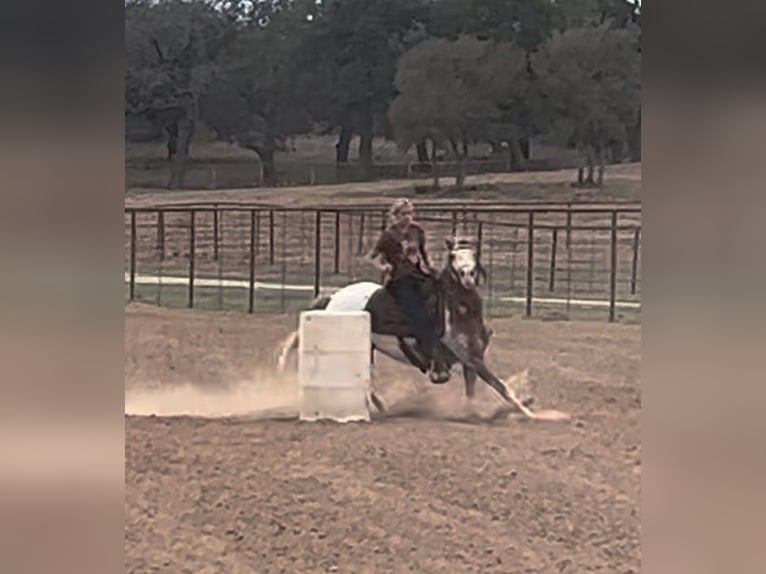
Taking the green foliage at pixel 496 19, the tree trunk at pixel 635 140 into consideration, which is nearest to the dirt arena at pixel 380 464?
the tree trunk at pixel 635 140

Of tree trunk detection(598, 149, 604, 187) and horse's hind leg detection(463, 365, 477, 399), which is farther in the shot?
horse's hind leg detection(463, 365, 477, 399)

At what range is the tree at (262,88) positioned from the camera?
7.28ft

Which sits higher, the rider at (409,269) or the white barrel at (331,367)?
the rider at (409,269)

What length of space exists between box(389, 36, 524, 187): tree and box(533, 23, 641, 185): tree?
0.08 meters

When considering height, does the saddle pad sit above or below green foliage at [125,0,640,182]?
below

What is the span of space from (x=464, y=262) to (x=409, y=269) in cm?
12

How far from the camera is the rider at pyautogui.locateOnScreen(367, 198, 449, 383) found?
2.28m

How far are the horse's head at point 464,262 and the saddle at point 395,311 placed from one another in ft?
0.22

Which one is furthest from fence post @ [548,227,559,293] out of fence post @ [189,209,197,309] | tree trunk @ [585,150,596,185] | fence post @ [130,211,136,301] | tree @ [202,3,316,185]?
fence post @ [130,211,136,301]

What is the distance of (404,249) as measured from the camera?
230 centimetres

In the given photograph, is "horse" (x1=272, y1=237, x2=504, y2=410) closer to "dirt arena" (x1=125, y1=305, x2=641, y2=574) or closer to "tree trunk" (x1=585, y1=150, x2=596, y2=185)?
"dirt arena" (x1=125, y1=305, x2=641, y2=574)

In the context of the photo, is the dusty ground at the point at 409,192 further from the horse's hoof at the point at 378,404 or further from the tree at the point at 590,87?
the horse's hoof at the point at 378,404

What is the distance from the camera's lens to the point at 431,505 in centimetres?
219
